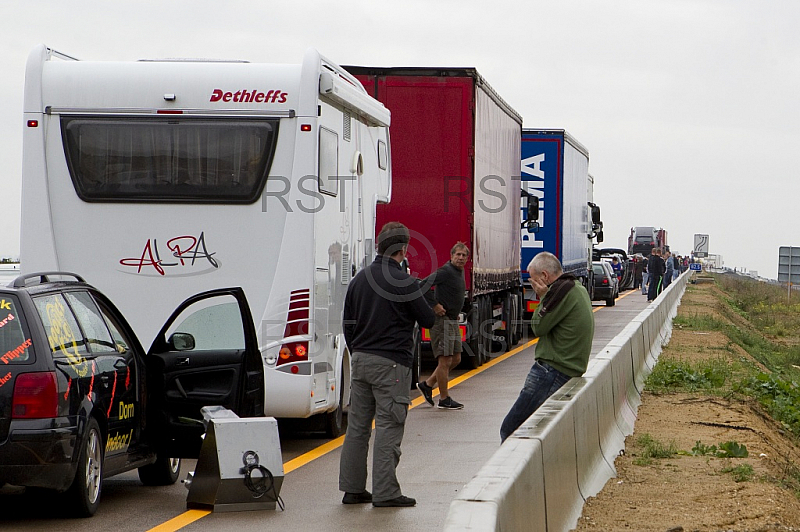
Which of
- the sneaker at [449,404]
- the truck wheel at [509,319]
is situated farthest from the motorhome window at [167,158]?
the truck wheel at [509,319]

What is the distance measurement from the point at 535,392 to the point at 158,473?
2.95 metres

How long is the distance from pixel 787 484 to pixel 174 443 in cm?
450

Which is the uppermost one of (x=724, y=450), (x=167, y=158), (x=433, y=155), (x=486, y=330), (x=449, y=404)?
(x=433, y=155)

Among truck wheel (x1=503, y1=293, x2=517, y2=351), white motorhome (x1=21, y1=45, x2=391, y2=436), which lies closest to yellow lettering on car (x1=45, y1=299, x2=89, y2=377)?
white motorhome (x1=21, y1=45, x2=391, y2=436)

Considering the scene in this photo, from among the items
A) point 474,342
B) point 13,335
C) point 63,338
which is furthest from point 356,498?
point 474,342

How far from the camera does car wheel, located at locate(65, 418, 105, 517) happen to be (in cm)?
826

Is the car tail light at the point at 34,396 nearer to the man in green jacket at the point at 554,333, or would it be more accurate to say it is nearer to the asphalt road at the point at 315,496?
the asphalt road at the point at 315,496

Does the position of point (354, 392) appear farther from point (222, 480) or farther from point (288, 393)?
point (288, 393)

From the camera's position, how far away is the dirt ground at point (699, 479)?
7.58 metres

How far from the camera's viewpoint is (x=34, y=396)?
794 centimetres

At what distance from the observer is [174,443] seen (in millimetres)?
9430

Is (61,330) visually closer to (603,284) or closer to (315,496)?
(315,496)

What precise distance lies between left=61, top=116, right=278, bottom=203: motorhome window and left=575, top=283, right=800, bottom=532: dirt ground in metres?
4.01

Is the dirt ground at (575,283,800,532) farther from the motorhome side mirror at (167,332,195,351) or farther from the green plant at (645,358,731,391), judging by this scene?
the motorhome side mirror at (167,332,195,351)
